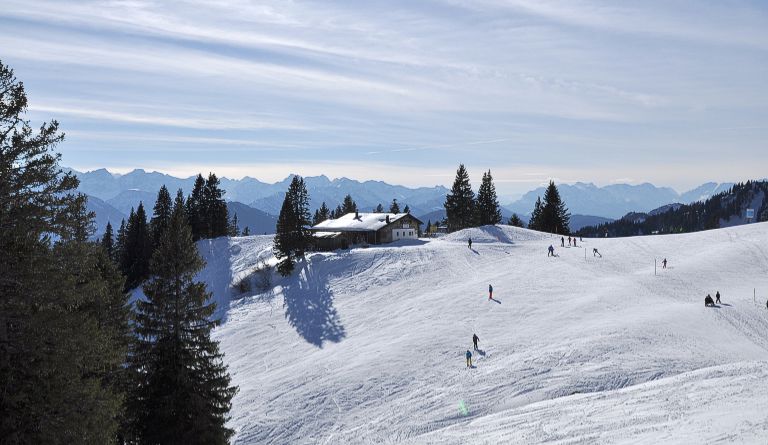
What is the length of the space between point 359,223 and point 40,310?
69386 millimetres

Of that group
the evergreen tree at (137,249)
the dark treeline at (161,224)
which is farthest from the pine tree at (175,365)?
the dark treeline at (161,224)

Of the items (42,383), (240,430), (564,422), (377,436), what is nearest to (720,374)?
(564,422)

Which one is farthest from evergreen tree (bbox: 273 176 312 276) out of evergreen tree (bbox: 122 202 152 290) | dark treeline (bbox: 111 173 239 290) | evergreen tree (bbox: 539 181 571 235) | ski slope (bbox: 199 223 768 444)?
evergreen tree (bbox: 539 181 571 235)

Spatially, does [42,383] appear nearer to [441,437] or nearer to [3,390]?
[3,390]

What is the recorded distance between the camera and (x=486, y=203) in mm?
96438

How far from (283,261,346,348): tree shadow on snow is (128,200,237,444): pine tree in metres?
22.0

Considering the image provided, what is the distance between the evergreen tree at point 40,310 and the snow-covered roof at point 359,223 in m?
64.8

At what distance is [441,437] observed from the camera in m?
23.2

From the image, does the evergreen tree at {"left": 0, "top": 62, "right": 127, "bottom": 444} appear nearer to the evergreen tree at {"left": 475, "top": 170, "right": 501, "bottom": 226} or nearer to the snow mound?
the snow mound

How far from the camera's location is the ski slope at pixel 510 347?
21.5 metres

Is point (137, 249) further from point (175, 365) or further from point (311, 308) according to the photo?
point (175, 365)

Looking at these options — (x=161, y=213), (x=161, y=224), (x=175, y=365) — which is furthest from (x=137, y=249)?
(x=175, y=365)

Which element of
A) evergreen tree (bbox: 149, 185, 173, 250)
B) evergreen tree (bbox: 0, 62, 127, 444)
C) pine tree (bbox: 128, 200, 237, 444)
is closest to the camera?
evergreen tree (bbox: 0, 62, 127, 444)

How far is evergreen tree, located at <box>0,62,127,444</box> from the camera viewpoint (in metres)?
10.1
